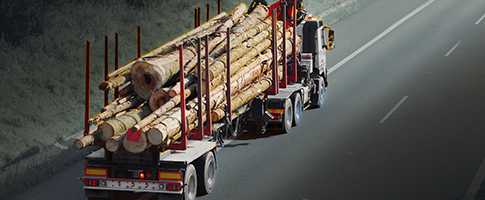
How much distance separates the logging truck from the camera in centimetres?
2053

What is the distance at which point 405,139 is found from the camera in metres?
26.7

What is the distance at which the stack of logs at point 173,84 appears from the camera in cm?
2036

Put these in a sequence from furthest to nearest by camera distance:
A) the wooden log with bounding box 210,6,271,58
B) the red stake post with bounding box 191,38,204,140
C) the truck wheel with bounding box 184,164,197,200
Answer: the wooden log with bounding box 210,6,271,58 < the red stake post with bounding box 191,38,204,140 < the truck wheel with bounding box 184,164,197,200

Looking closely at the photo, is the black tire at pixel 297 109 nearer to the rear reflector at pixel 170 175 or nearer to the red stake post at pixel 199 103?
the red stake post at pixel 199 103

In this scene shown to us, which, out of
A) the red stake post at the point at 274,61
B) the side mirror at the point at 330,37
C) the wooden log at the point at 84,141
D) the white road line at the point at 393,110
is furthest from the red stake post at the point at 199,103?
the side mirror at the point at 330,37

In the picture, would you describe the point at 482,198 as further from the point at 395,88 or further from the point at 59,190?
the point at 395,88

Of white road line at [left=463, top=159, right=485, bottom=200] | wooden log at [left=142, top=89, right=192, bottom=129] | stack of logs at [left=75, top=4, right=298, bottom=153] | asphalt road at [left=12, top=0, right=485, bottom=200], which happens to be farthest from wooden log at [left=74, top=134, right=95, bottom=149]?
white road line at [left=463, top=159, right=485, bottom=200]

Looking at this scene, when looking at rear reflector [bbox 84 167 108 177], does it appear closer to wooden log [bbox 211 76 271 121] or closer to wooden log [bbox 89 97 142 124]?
wooden log [bbox 89 97 142 124]

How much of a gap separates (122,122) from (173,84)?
249 cm

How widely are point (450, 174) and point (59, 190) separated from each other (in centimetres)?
898

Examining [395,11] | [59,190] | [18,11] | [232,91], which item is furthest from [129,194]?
[395,11]

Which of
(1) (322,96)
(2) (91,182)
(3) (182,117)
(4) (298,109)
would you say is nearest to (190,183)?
(3) (182,117)

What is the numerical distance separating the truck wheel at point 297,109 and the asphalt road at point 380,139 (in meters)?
0.33

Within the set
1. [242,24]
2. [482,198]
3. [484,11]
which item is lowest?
[482,198]
